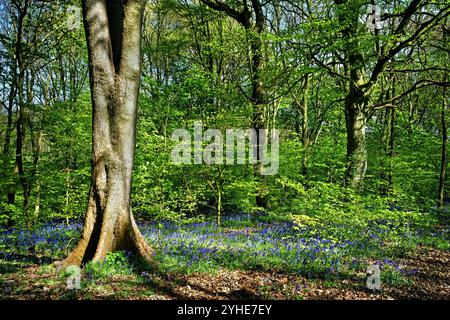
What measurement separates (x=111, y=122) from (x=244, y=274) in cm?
335

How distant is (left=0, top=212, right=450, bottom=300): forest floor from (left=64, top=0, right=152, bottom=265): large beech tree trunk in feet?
1.49

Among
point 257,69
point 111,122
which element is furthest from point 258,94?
point 111,122

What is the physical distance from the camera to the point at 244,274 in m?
5.49

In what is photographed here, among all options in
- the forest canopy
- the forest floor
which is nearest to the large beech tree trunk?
the forest canopy

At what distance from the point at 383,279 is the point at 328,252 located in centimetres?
131

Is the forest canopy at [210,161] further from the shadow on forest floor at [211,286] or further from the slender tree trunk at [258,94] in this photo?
the shadow on forest floor at [211,286]

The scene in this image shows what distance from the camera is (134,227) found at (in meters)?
5.79

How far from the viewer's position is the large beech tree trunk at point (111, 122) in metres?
5.41

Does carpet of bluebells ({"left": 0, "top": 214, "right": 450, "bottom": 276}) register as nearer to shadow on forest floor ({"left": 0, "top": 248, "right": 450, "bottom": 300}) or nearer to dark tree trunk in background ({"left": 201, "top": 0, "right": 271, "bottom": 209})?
shadow on forest floor ({"left": 0, "top": 248, "right": 450, "bottom": 300})

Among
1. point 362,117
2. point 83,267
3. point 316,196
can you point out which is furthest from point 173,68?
point 83,267

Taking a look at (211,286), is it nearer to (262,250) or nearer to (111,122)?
(262,250)

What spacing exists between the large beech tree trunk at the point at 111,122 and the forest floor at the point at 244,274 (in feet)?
1.49

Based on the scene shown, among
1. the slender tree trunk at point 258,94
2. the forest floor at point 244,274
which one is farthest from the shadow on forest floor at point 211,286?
the slender tree trunk at point 258,94
